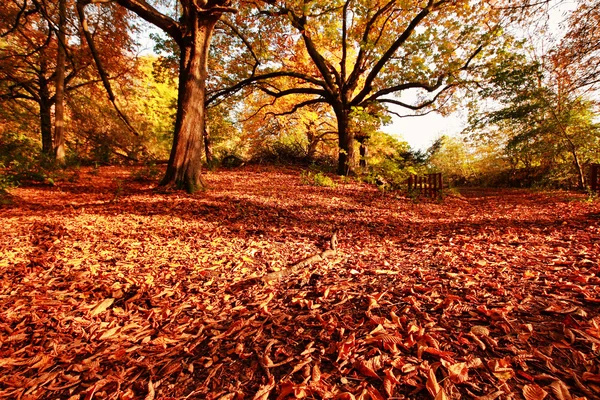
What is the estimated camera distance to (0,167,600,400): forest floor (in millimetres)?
1350

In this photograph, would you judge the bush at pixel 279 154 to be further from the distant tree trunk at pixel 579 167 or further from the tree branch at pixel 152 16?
the distant tree trunk at pixel 579 167

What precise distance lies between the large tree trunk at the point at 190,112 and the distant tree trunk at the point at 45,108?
26.9ft

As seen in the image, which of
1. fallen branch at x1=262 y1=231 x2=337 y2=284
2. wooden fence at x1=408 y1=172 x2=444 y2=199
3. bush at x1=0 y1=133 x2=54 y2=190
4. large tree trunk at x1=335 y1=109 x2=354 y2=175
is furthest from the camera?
large tree trunk at x1=335 y1=109 x2=354 y2=175

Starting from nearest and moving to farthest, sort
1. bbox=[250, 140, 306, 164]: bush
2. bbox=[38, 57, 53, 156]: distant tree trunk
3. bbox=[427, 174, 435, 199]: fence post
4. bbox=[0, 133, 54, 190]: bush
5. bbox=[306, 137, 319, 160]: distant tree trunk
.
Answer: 1. bbox=[0, 133, 54, 190]: bush
2. bbox=[427, 174, 435, 199]: fence post
3. bbox=[38, 57, 53, 156]: distant tree trunk
4. bbox=[250, 140, 306, 164]: bush
5. bbox=[306, 137, 319, 160]: distant tree trunk

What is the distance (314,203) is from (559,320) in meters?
4.51

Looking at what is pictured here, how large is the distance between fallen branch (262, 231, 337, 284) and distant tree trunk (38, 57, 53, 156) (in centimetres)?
1236

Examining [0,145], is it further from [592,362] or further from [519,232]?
[519,232]

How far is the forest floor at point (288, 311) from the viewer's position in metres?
1.35

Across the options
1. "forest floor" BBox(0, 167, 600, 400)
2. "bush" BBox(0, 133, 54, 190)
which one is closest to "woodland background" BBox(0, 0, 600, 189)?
"bush" BBox(0, 133, 54, 190)

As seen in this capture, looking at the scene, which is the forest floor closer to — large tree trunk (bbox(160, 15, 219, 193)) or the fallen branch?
the fallen branch

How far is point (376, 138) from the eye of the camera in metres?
8.29

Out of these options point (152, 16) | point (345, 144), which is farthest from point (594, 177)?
point (152, 16)

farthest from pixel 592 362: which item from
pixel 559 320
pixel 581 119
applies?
pixel 581 119

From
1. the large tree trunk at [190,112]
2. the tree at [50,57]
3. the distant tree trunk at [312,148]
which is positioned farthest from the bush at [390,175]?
the tree at [50,57]
